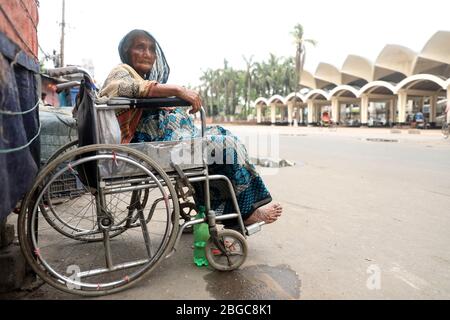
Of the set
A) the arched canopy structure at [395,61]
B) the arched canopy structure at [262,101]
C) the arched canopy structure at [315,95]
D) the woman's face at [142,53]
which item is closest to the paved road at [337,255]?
the woman's face at [142,53]

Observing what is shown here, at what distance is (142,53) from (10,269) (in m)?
1.43

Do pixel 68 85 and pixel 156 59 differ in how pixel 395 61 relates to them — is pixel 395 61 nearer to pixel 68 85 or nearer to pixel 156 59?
pixel 156 59

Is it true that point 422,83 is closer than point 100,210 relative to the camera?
No

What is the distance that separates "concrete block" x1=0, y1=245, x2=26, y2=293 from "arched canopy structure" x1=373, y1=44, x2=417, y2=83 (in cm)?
3116

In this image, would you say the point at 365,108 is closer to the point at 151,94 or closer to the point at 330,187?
the point at 330,187

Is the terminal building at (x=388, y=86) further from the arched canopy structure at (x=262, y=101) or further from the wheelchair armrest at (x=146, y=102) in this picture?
the wheelchair armrest at (x=146, y=102)

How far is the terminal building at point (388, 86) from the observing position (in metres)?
25.5

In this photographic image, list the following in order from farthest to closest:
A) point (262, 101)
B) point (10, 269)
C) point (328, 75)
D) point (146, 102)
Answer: point (262, 101), point (328, 75), point (146, 102), point (10, 269)

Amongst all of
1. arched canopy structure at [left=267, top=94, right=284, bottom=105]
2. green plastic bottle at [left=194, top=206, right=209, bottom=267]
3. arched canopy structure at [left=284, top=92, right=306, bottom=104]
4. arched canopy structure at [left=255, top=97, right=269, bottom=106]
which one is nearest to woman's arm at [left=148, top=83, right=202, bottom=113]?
green plastic bottle at [left=194, top=206, right=209, bottom=267]

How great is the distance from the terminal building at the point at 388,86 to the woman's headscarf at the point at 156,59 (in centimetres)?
1874

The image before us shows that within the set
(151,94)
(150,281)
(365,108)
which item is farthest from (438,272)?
(365,108)

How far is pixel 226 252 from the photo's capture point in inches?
85.3

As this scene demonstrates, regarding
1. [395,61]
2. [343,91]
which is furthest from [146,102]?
[395,61]
